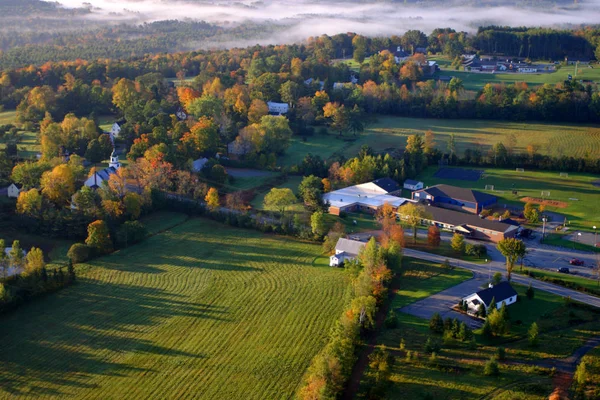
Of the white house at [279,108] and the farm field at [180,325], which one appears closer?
the farm field at [180,325]

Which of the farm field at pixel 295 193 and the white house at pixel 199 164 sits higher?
the white house at pixel 199 164

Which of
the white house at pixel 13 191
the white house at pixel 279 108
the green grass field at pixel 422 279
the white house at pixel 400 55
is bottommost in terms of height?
the green grass field at pixel 422 279

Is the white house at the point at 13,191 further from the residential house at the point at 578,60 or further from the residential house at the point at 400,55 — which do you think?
the residential house at the point at 578,60

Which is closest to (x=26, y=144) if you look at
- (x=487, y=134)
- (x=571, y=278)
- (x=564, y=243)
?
(x=487, y=134)

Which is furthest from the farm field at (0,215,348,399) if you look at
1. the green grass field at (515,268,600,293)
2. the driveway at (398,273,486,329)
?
the green grass field at (515,268,600,293)

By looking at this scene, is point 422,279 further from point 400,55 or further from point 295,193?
point 400,55

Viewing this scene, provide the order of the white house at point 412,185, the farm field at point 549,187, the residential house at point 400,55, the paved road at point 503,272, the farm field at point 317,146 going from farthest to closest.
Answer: the residential house at point 400,55
the farm field at point 317,146
the white house at point 412,185
the farm field at point 549,187
the paved road at point 503,272

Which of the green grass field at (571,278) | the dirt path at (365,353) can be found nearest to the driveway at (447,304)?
the dirt path at (365,353)

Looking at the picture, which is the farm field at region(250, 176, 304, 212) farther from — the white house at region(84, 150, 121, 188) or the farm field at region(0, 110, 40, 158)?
the farm field at region(0, 110, 40, 158)
